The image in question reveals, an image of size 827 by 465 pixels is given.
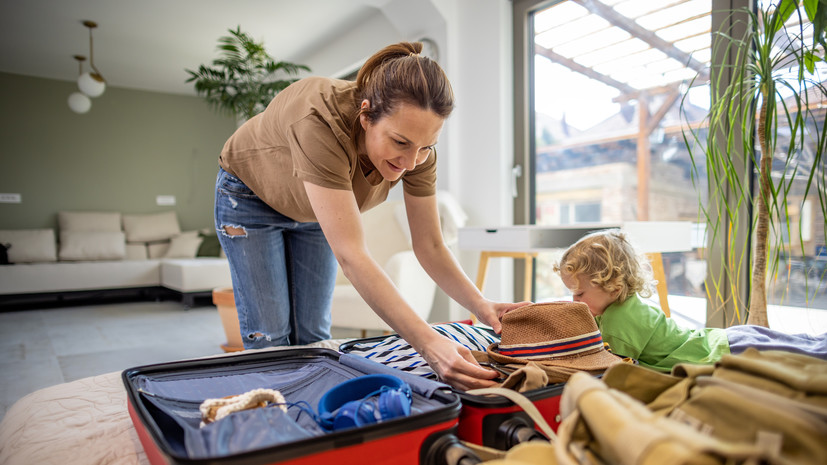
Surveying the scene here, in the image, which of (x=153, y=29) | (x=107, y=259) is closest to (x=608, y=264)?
(x=153, y=29)

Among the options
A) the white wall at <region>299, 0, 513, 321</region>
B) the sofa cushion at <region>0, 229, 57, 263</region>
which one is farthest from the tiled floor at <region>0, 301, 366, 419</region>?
the white wall at <region>299, 0, 513, 321</region>

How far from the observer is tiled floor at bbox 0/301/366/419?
8.37 feet

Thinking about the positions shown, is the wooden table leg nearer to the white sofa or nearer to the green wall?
the white sofa

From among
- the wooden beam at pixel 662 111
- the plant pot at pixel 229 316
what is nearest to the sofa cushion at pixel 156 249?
the plant pot at pixel 229 316

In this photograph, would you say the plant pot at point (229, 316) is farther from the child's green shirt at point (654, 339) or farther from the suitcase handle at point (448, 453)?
the suitcase handle at point (448, 453)

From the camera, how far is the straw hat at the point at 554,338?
0.88 meters

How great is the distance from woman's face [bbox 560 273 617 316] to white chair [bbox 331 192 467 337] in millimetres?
1270

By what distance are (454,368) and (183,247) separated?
6.09m

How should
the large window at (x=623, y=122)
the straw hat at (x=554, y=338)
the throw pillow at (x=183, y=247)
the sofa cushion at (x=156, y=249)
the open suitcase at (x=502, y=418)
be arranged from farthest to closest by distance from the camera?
the sofa cushion at (x=156, y=249) < the throw pillow at (x=183, y=247) < the large window at (x=623, y=122) < the straw hat at (x=554, y=338) < the open suitcase at (x=502, y=418)

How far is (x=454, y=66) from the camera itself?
3322 millimetres

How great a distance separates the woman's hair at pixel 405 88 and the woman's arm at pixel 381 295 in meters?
0.19

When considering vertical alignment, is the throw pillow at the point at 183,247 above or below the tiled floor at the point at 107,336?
above

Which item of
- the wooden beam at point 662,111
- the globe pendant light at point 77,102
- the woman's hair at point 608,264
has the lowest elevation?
the woman's hair at point 608,264

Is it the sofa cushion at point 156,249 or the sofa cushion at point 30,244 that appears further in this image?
the sofa cushion at point 156,249
